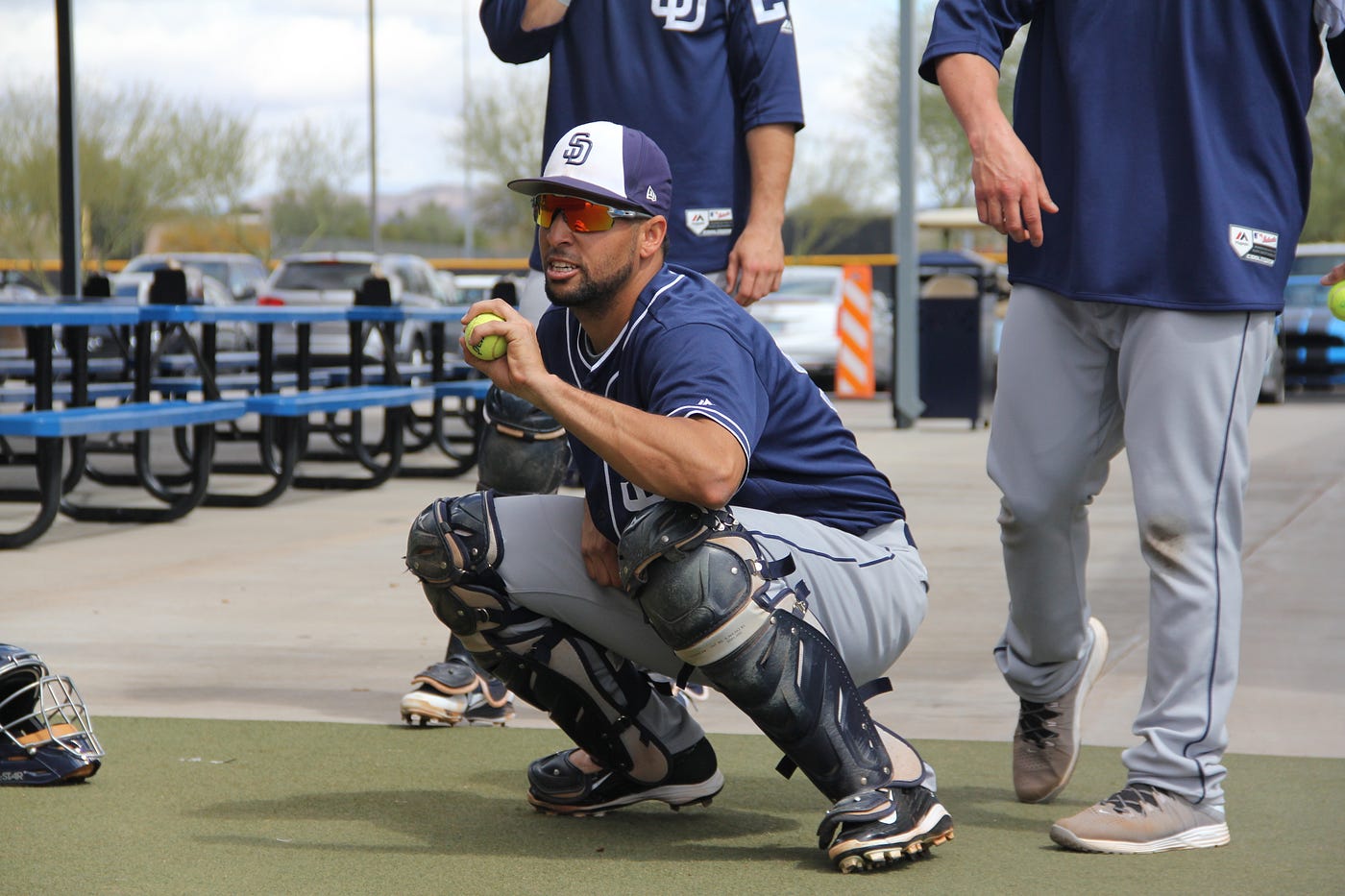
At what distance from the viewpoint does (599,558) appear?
10.7ft

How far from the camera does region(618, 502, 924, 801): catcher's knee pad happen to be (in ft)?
9.78

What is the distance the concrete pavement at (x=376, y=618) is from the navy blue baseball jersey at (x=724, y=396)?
1097 millimetres

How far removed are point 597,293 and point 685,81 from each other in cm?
120

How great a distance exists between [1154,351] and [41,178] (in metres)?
47.3

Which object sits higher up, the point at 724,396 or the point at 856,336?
the point at 724,396

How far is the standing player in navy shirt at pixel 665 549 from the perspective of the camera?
2.97 m

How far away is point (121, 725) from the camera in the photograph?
13.9 feet

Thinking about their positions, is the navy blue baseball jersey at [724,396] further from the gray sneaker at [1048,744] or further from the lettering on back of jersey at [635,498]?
the gray sneaker at [1048,744]

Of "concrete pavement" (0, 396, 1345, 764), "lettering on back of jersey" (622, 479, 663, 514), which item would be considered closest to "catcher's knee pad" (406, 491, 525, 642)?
"lettering on back of jersey" (622, 479, 663, 514)

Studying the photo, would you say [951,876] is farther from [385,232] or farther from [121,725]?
[385,232]

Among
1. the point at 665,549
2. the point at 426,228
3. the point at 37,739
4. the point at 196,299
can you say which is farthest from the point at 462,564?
the point at 426,228

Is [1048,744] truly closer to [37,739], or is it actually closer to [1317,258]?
[37,739]

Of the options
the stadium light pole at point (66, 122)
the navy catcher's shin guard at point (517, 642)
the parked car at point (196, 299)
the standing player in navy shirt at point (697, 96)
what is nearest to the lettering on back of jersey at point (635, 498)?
the navy catcher's shin guard at point (517, 642)

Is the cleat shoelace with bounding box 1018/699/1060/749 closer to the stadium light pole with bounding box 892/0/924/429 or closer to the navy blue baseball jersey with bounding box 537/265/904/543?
the navy blue baseball jersey with bounding box 537/265/904/543
